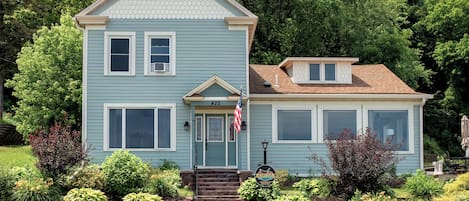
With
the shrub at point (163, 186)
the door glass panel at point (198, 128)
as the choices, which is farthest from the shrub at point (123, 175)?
the door glass panel at point (198, 128)

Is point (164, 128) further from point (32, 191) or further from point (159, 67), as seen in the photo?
point (32, 191)

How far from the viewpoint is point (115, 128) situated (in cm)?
2481

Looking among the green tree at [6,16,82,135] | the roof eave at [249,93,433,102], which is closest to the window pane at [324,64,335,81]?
the roof eave at [249,93,433,102]

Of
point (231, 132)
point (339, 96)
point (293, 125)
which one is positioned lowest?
point (231, 132)

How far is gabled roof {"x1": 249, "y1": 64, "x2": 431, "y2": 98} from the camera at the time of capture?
26.3 metres

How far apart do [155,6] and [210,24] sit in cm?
206

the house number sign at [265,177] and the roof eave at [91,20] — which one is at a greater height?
the roof eave at [91,20]

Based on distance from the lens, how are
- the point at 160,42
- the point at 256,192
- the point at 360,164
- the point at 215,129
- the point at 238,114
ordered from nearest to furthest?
the point at 360,164, the point at 256,192, the point at 238,114, the point at 160,42, the point at 215,129

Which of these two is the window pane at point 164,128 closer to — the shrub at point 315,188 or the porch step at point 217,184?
the porch step at point 217,184

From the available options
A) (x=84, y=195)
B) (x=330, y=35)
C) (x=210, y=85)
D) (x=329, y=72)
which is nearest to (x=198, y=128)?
(x=210, y=85)

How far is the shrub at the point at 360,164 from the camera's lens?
20.4m

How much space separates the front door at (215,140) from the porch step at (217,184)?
796mm

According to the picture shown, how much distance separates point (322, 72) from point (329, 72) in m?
0.28

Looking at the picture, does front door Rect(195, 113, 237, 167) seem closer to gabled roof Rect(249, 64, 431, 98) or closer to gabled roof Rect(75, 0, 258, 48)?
gabled roof Rect(249, 64, 431, 98)
